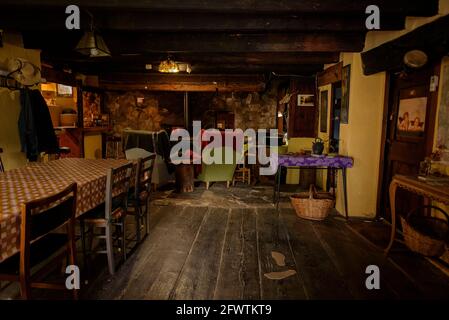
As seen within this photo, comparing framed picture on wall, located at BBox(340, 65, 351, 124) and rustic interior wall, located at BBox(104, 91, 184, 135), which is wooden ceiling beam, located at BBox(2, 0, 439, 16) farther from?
rustic interior wall, located at BBox(104, 91, 184, 135)

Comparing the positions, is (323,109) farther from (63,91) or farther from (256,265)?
(63,91)

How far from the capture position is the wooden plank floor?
231 centimetres

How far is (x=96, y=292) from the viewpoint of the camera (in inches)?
89.9

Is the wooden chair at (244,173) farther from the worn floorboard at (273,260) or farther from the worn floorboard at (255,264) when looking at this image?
the worn floorboard at (255,264)

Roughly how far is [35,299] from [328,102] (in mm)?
5152

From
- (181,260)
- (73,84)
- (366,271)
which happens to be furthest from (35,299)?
(73,84)

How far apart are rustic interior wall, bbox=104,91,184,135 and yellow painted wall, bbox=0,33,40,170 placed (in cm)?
494

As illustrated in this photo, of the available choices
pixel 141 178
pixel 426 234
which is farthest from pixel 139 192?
pixel 426 234

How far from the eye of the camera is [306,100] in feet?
21.6

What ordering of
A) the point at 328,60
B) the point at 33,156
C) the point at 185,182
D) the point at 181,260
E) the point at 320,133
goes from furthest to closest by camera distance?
the point at 320,133 < the point at 185,182 < the point at 328,60 < the point at 33,156 < the point at 181,260

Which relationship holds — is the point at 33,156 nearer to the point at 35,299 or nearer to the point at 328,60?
the point at 35,299

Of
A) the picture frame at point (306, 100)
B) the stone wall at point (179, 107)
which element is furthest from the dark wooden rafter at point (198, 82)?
the stone wall at point (179, 107)

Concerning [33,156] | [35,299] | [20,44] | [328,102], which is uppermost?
[20,44]

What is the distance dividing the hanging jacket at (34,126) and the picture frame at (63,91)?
10.8ft
